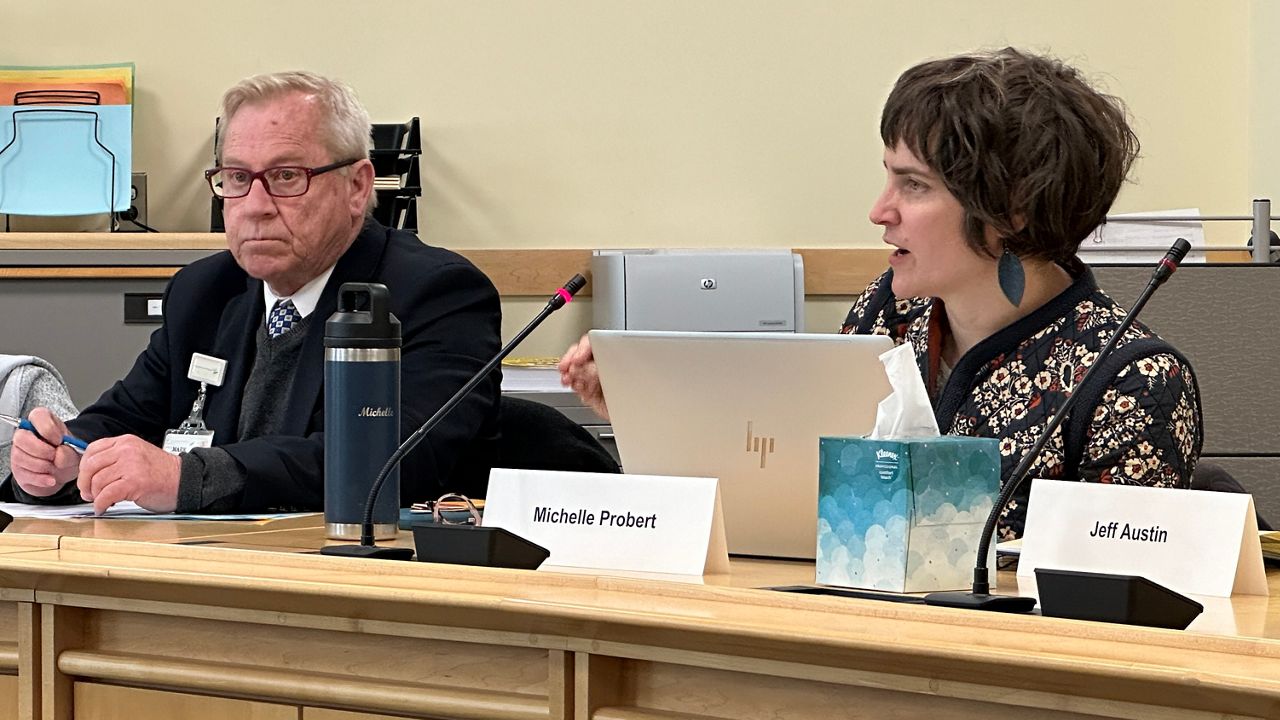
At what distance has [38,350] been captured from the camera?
11.4 feet

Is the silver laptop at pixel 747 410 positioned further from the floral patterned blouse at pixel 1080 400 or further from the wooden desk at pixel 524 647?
the floral patterned blouse at pixel 1080 400

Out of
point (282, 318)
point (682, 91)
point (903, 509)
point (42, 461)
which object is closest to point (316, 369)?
point (282, 318)

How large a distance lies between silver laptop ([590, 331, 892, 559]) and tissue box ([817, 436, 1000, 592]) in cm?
9

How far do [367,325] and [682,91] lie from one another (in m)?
2.60

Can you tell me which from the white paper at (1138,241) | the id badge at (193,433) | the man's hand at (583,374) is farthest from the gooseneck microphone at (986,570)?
the white paper at (1138,241)

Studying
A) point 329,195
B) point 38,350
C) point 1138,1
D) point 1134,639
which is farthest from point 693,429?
point 1138,1

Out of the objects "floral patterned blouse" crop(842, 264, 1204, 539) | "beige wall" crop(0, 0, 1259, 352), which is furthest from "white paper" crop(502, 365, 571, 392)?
"floral patterned blouse" crop(842, 264, 1204, 539)

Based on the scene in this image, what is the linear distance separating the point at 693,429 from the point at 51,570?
23.3 inches

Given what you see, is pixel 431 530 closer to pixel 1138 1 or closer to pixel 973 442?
pixel 973 442

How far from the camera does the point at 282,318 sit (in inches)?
88.3

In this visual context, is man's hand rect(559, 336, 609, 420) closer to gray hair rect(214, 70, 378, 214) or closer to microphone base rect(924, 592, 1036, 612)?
microphone base rect(924, 592, 1036, 612)

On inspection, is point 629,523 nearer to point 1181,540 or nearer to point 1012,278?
point 1181,540

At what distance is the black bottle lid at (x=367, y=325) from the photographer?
1587mm

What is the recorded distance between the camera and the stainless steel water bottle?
5.18 feet
